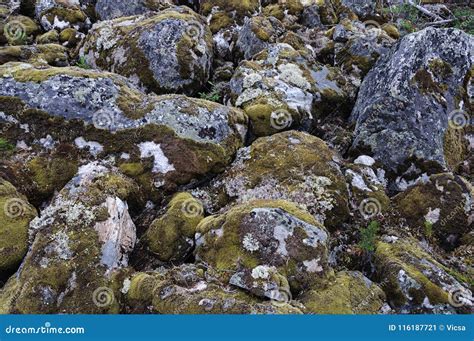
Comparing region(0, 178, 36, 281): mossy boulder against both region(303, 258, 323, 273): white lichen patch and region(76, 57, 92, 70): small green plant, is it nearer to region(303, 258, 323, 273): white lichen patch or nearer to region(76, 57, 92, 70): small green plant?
region(303, 258, 323, 273): white lichen patch

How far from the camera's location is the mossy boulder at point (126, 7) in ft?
52.0

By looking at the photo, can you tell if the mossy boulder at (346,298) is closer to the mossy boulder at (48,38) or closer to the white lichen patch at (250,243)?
the white lichen patch at (250,243)

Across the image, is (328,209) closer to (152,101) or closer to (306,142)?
(306,142)

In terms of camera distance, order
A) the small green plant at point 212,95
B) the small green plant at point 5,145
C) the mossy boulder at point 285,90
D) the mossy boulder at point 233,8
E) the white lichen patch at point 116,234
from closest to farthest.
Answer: the white lichen patch at point 116,234 < the small green plant at point 5,145 < the mossy boulder at point 285,90 < the small green plant at point 212,95 < the mossy boulder at point 233,8

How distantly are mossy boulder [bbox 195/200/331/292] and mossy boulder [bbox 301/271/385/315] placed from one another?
0.23 meters

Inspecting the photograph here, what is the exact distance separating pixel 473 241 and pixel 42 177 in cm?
955

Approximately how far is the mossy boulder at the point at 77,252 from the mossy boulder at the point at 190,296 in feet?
1.86

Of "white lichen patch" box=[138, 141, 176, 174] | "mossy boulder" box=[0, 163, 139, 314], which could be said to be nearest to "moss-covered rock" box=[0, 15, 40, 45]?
"white lichen patch" box=[138, 141, 176, 174]

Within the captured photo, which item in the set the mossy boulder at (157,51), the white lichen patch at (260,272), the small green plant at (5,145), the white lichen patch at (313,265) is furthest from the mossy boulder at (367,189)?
the small green plant at (5,145)

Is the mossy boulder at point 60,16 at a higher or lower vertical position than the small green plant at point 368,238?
higher

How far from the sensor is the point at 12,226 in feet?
25.0

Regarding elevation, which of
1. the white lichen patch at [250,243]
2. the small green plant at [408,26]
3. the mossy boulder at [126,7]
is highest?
the small green plant at [408,26]

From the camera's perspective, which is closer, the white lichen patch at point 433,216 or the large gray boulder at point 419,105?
the white lichen patch at point 433,216

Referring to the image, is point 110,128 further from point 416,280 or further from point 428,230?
point 428,230
